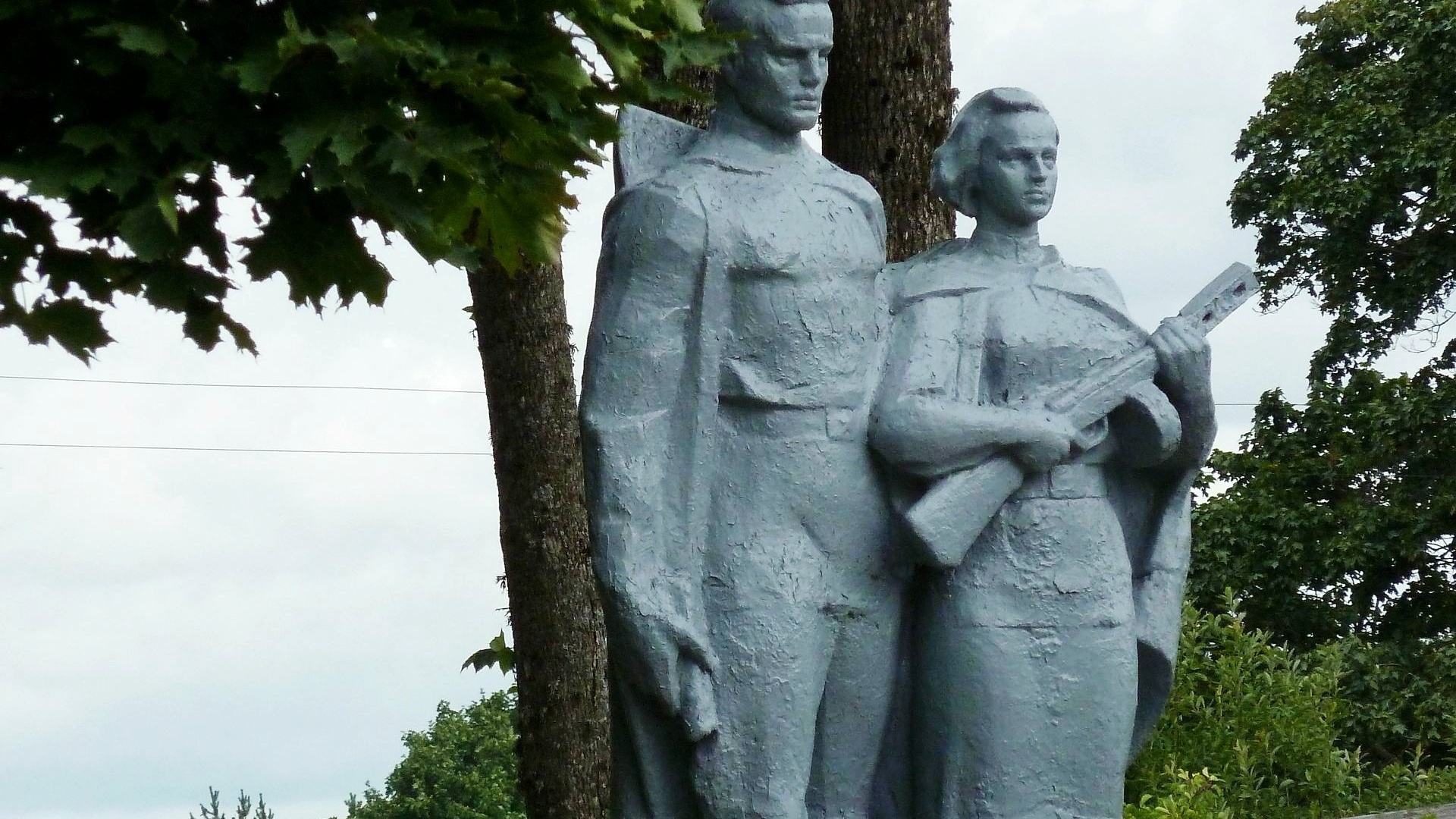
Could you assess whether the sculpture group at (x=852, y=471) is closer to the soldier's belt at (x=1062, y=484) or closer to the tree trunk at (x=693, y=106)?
the soldier's belt at (x=1062, y=484)

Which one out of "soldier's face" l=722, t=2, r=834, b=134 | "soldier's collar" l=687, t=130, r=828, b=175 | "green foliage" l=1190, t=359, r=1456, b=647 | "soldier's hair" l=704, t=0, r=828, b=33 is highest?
Answer: "green foliage" l=1190, t=359, r=1456, b=647

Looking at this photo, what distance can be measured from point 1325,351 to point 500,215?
11.0 meters

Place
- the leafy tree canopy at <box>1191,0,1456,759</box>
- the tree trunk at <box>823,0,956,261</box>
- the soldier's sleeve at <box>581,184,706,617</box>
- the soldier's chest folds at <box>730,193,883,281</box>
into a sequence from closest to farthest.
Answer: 1. the soldier's sleeve at <box>581,184,706,617</box>
2. the soldier's chest folds at <box>730,193,883,281</box>
3. the tree trunk at <box>823,0,956,261</box>
4. the leafy tree canopy at <box>1191,0,1456,759</box>

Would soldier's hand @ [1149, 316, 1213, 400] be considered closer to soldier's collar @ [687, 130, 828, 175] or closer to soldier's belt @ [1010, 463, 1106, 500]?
soldier's belt @ [1010, 463, 1106, 500]

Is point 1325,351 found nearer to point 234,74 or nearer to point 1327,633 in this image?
point 1327,633

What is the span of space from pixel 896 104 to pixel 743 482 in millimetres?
3557

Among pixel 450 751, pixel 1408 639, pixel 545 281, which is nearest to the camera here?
pixel 545 281

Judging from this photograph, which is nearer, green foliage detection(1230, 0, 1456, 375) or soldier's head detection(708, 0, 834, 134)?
soldier's head detection(708, 0, 834, 134)

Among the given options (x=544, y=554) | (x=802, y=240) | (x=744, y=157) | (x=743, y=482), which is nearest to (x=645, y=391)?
(x=743, y=482)

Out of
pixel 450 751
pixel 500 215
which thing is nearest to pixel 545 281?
pixel 500 215

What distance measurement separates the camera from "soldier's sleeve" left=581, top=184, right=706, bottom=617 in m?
4.91

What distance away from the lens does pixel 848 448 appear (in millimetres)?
5113

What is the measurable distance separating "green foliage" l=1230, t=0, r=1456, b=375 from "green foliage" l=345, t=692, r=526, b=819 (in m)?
7.03

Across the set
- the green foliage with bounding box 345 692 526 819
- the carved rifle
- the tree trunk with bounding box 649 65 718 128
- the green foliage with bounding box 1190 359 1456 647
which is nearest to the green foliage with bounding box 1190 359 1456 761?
the green foliage with bounding box 1190 359 1456 647
